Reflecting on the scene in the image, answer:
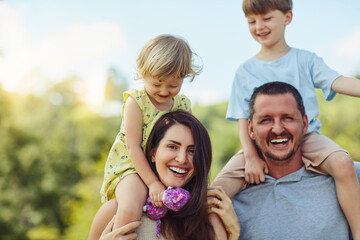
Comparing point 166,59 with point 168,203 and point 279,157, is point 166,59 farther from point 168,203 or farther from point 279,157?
point 279,157

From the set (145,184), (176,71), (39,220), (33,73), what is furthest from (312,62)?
(33,73)

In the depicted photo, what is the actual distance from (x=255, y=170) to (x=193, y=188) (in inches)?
21.4

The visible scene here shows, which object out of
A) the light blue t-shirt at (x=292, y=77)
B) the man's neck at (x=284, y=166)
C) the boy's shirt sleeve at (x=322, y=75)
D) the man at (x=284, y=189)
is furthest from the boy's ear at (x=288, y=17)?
the man's neck at (x=284, y=166)

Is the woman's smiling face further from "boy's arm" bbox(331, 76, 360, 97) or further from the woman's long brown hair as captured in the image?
"boy's arm" bbox(331, 76, 360, 97)

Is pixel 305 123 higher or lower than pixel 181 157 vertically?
lower

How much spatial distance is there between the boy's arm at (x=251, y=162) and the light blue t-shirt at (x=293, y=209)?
7 centimetres

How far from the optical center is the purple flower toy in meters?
2.41

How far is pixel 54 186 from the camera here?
2455cm

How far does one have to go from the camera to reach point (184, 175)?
101 inches

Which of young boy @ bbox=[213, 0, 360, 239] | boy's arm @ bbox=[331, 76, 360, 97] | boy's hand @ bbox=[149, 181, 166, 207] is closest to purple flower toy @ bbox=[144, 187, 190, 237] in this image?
boy's hand @ bbox=[149, 181, 166, 207]

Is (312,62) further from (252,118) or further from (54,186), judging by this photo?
(54,186)

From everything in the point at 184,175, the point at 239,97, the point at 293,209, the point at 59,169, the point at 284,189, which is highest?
the point at 59,169

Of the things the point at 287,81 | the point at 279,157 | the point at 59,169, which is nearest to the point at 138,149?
the point at 279,157

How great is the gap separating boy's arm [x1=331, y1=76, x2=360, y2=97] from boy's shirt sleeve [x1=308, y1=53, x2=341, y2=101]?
0.03 m
